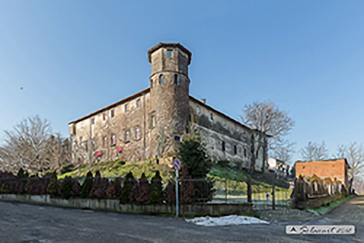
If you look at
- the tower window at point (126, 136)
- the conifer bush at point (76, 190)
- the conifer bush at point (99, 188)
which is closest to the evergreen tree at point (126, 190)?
the conifer bush at point (99, 188)

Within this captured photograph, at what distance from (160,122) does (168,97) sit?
10.7 feet

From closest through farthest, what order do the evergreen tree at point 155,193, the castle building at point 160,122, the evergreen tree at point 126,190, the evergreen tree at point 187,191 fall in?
the evergreen tree at point 187,191, the evergreen tree at point 155,193, the evergreen tree at point 126,190, the castle building at point 160,122

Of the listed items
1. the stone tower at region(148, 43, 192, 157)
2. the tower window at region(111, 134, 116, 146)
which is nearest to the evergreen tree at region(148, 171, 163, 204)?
the stone tower at region(148, 43, 192, 157)

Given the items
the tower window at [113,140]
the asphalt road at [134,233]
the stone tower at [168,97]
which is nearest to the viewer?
the asphalt road at [134,233]

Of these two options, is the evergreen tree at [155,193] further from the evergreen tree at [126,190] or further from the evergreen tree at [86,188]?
the evergreen tree at [86,188]

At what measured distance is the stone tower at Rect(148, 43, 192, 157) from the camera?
3475 cm

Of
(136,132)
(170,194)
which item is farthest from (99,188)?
(136,132)

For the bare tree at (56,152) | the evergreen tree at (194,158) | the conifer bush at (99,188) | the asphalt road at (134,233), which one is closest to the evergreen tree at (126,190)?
the conifer bush at (99,188)

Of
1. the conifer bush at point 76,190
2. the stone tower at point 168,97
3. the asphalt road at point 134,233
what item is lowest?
the asphalt road at point 134,233

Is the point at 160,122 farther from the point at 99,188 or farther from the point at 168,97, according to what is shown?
the point at 99,188

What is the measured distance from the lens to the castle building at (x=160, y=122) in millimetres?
35219

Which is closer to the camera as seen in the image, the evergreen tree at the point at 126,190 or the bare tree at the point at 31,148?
the evergreen tree at the point at 126,190

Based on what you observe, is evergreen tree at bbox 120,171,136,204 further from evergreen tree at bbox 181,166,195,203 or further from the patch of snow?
the patch of snow

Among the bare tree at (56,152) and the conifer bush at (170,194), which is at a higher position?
the bare tree at (56,152)
